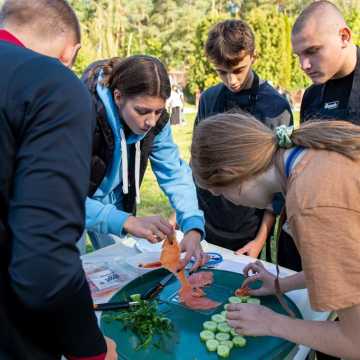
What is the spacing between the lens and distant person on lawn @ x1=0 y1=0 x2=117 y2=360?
827mm

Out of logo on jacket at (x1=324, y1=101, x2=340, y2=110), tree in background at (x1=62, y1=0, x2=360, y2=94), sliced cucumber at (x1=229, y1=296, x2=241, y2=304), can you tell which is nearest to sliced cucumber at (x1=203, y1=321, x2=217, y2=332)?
sliced cucumber at (x1=229, y1=296, x2=241, y2=304)

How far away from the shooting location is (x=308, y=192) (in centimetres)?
107

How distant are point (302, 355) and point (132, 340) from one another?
49 centimetres

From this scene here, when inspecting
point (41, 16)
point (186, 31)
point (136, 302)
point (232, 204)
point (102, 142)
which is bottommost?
point (232, 204)

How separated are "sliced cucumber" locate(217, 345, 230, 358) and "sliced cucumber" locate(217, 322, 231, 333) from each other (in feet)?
0.26

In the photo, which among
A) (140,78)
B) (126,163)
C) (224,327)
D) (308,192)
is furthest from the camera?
(126,163)

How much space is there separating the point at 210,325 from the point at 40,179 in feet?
2.47

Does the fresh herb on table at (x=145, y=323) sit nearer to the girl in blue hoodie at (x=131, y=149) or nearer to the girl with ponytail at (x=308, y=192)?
the girl with ponytail at (x=308, y=192)

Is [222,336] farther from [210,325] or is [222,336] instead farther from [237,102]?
[237,102]

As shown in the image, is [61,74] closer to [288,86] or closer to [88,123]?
[88,123]

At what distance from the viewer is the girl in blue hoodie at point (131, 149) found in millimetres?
1771

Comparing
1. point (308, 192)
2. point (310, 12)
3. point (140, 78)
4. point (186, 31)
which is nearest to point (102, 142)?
point (140, 78)

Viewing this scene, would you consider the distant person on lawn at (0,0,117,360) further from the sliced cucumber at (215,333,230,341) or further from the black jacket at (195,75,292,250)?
the black jacket at (195,75,292,250)

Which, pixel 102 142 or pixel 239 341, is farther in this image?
pixel 102 142
